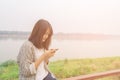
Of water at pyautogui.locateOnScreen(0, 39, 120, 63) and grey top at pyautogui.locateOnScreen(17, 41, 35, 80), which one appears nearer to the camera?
grey top at pyautogui.locateOnScreen(17, 41, 35, 80)

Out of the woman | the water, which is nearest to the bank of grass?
the water

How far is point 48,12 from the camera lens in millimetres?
3246

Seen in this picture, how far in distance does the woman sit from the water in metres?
0.59

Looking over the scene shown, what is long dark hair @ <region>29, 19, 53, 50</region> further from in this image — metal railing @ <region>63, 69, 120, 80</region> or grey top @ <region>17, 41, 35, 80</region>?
metal railing @ <region>63, 69, 120, 80</region>

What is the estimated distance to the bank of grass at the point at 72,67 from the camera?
2965 mm

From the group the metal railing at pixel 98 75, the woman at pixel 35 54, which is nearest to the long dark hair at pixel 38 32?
the woman at pixel 35 54

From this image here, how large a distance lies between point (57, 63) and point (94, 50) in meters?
0.58

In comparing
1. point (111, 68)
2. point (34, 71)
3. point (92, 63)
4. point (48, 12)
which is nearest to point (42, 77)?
point (34, 71)

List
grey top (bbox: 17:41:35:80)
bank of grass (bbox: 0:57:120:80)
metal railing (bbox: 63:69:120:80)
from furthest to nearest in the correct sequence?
1. metal railing (bbox: 63:69:120:80)
2. bank of grass (bbox: 0:57:120:80)
3. grey top (bbox: 17:41:35:80)

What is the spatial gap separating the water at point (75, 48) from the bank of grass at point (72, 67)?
5 centimetres

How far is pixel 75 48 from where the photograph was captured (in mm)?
3531

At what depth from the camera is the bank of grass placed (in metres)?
2.97

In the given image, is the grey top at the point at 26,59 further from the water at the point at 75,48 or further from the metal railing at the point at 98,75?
the metal railing at the point at 98,75

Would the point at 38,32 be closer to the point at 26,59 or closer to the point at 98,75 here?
the point at 26,59
